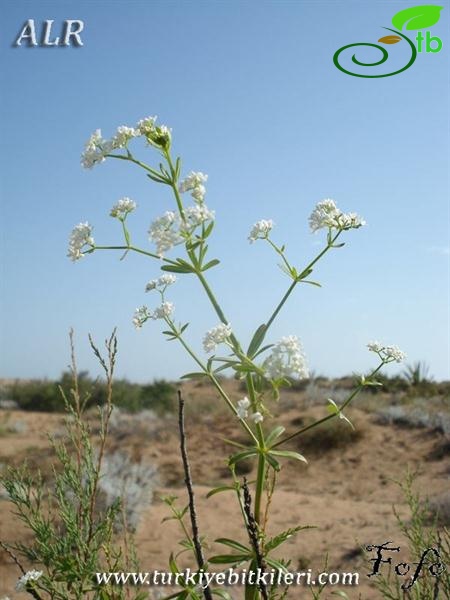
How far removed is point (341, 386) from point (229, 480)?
1230 centimetres

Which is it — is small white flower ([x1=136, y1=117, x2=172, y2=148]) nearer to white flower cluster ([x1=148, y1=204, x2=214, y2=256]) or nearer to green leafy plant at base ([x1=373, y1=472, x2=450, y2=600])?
white flower cluster ([x1=148, y1=204, x2=214, y2=256])

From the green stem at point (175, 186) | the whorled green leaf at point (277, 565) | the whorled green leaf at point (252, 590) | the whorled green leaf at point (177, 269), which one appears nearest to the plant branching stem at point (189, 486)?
the whorled green leaf at point (252, 590)

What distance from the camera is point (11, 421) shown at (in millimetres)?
19703

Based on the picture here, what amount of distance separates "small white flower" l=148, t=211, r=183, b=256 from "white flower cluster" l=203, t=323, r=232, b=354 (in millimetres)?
372

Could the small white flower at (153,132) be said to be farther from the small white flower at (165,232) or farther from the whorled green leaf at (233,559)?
the whorled green leaf at (233,559)

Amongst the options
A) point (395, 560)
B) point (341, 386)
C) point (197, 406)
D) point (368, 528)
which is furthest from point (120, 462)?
point (341, 386)

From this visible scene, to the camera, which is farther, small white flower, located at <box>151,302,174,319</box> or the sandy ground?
the sandy ground

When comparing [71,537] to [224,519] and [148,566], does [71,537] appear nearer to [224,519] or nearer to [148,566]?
[148,566]

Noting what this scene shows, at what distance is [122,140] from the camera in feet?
8.71

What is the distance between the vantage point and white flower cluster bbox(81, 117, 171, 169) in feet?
8.54

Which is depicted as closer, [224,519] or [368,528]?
[368,528]

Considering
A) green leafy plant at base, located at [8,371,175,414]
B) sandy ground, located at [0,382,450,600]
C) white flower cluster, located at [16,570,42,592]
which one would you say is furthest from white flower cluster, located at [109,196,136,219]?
green leafy plant at base, located at [8,371,175,414]

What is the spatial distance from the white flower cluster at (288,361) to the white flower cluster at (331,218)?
61cm

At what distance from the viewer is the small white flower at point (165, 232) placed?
8.13 ft
